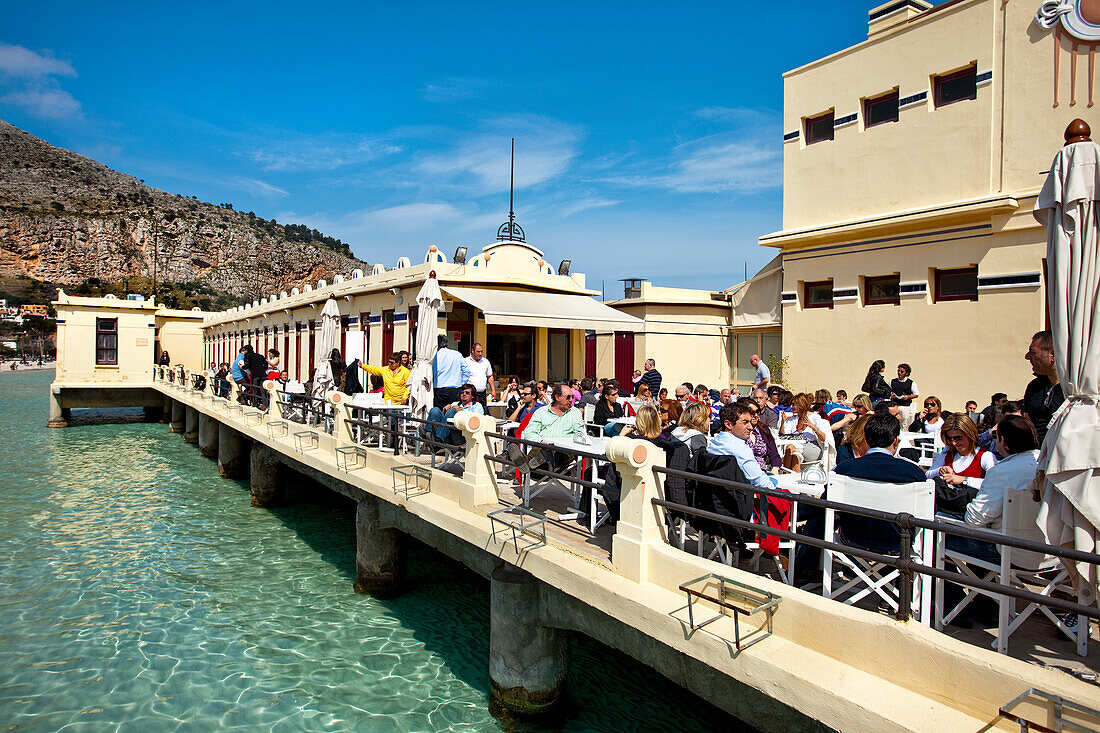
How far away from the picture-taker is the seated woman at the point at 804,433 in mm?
6160

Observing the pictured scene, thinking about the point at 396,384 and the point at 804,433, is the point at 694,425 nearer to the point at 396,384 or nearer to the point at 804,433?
the point at 804,433

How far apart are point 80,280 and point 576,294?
94471 millimetres

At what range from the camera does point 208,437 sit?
1936 cm

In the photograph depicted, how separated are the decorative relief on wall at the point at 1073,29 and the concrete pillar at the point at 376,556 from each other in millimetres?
12803

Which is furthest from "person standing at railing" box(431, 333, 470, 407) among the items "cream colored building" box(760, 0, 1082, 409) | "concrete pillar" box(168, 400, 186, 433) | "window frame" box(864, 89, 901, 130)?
"concrete pillar" box(168, 400, 186, 433)

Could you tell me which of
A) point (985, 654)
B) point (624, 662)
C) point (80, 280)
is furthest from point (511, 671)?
point (80, 280)

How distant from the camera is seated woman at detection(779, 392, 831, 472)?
6.16 meters

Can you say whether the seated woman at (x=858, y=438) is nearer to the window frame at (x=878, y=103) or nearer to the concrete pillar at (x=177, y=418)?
the window frame at (x=878, y=103)

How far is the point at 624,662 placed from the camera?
22.1 feet

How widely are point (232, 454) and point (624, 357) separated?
426 inches

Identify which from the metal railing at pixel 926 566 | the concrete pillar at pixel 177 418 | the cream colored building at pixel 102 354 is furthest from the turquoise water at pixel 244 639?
the cream colored building at pixel 102 354

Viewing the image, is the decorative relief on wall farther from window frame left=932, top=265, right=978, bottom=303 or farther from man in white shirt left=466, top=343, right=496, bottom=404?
man in white shirt left=466, top=343, right=496, bottom=404

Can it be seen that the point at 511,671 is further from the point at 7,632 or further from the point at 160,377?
the point at 160,377

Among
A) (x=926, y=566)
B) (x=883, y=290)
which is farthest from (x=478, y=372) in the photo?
(x=883, y=290)
